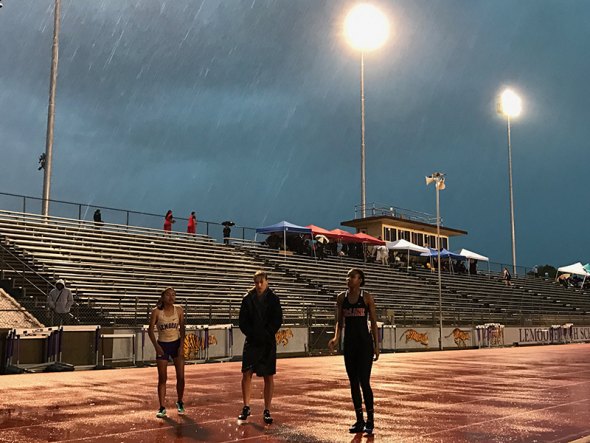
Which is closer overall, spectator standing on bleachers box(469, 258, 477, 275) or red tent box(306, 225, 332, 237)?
red tent box(306, 225, 332, 237)

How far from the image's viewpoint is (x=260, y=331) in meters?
7.64

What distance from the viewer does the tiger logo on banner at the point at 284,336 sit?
2186cm

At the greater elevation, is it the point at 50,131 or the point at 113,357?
the point at 50,131

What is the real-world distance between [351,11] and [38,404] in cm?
3864

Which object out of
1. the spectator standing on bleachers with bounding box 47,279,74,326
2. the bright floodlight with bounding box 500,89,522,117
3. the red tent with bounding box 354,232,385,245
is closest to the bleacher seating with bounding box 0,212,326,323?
the spectator standing on bleachers with bounding box 47,279,74,326

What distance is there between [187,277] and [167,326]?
1770cm

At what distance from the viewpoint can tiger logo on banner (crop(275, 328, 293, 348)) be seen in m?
21.9

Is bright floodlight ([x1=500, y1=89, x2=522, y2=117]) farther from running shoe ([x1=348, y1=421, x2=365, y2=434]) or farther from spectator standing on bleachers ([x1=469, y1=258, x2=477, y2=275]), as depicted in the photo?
running shoe ([x1=348, y1=421, x2=365, y2=434])

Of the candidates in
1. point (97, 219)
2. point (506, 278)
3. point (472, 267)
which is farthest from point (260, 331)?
point (472, 267)

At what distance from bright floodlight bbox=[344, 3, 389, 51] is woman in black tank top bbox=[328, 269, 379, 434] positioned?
128 ft

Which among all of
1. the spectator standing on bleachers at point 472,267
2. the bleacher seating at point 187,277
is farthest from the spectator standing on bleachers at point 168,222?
the spectator standing on bleachers at point 472,267

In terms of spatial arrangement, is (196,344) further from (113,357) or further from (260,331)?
(260,331)

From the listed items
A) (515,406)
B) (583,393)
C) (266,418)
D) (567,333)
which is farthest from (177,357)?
(567,333)

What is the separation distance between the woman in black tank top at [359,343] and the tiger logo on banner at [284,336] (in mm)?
14718
